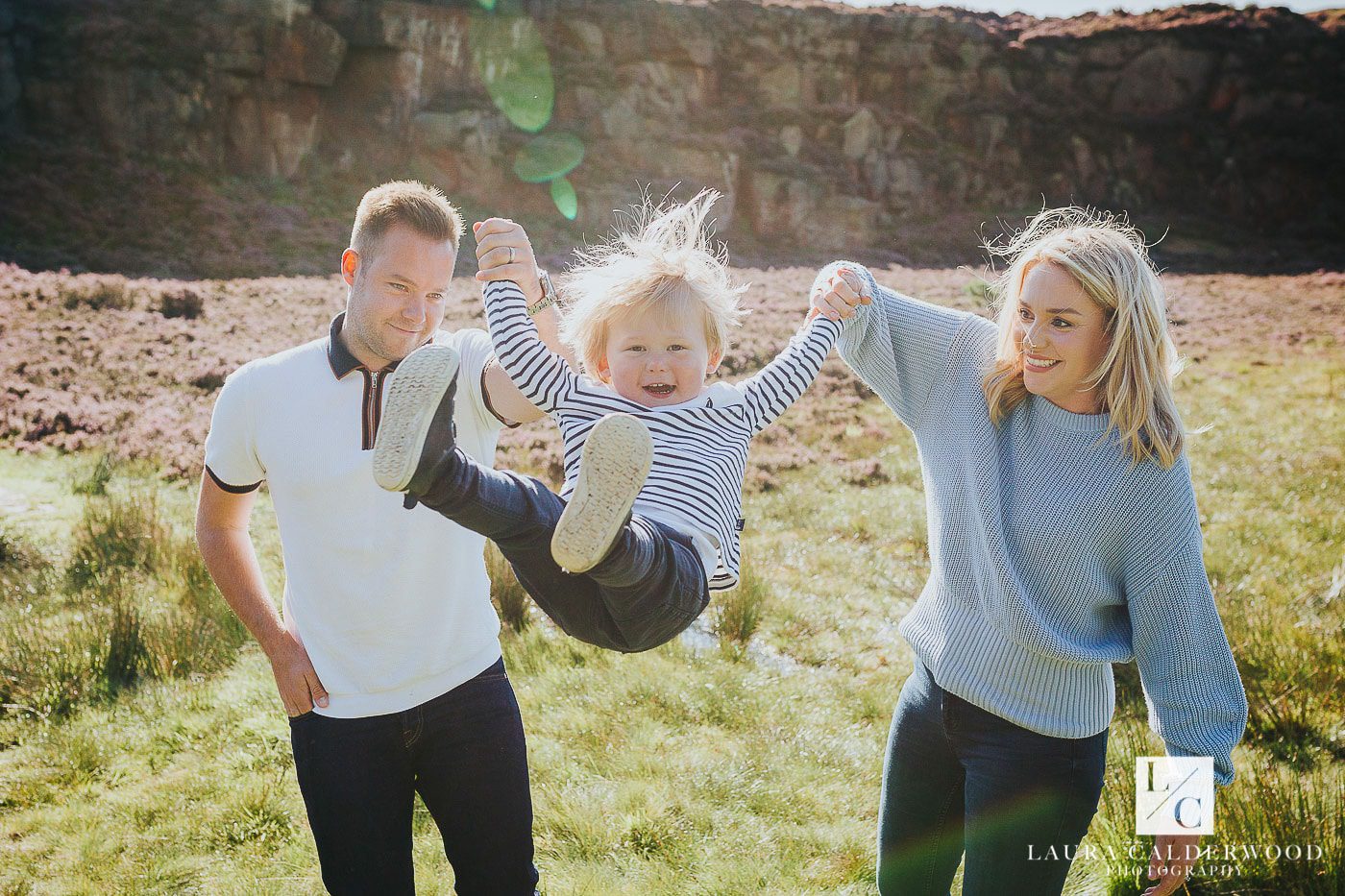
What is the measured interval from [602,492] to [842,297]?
109 cm

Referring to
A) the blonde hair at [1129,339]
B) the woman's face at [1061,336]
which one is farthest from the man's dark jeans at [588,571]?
the blonde hair at [1129,339]

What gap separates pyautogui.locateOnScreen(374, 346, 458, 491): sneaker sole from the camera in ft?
5.56

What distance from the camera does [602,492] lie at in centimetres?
176

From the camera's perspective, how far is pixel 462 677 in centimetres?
232

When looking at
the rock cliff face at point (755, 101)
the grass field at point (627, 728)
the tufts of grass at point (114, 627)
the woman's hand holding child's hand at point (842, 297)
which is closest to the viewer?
the woman's hand holding child's hand at point (842, 297)

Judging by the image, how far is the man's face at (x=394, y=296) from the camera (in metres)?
2.36

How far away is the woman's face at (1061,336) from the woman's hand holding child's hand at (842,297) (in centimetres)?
44

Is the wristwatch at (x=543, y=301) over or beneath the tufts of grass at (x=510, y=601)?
over

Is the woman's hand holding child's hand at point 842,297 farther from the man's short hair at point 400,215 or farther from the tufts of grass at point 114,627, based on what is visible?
the tufts of grass at point 114,627

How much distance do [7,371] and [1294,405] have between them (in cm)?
1796

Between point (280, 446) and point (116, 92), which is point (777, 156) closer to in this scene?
point (116, 92)

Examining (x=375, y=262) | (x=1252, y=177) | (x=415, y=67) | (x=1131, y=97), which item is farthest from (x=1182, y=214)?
(x=375, y=262)

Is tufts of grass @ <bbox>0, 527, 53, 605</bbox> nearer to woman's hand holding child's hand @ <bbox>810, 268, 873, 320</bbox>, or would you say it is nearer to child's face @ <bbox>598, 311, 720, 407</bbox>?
child's face @ <bbox>598, 311, 720, 407</bbox>

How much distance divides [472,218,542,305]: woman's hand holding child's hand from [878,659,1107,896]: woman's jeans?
1.59 metres
